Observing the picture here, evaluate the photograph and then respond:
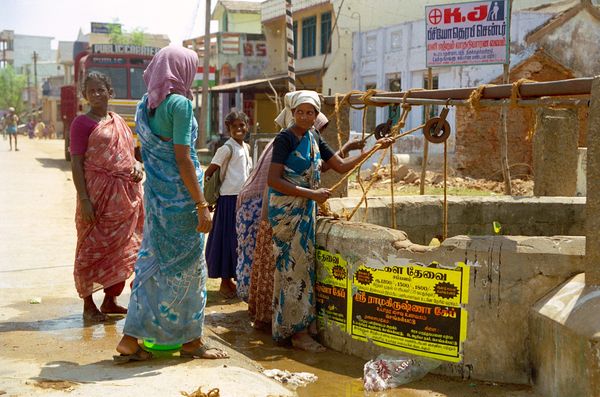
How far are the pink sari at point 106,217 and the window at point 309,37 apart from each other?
22659 millimetres

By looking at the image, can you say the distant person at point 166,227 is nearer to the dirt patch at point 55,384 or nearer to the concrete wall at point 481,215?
the dirt patch at point 55,384

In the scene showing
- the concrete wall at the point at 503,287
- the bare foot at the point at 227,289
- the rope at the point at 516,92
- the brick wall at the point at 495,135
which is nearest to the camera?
the concrete wall at the point at 503,287

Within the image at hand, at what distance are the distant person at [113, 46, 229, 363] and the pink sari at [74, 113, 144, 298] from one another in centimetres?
102

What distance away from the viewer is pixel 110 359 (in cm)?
413

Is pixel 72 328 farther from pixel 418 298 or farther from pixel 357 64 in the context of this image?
pixel 357 64

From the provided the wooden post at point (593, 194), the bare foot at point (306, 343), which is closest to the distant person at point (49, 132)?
the bare foot at point (306, 343)

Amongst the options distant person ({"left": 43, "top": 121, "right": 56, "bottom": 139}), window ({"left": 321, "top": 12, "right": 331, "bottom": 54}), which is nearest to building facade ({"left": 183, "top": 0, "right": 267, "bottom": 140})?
window ({"left": 321, "top": 12, "right": 331, "bottom": 54})

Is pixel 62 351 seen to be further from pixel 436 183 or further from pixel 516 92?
pixel 436 183

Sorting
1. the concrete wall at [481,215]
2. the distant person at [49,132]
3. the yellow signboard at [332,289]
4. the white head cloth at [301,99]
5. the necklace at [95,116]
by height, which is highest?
the distant person at [49,132]

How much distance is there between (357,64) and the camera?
76.4 feet

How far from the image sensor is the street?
3.60 meters

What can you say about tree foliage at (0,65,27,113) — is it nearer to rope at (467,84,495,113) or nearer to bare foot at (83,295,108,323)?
bare foot at (83,295,108,323)

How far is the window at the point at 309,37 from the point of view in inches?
1073

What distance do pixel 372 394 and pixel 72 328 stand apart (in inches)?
83.6
